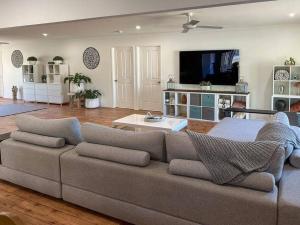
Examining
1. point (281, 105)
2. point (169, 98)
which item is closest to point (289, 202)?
point (281, 105)

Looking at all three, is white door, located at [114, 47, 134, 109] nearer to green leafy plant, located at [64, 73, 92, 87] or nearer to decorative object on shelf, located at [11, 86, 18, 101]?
green leafy plant, located at [64, 73, 92, 87]

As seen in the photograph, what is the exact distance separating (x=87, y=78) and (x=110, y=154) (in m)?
6.57

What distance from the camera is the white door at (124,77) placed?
817 centimetres

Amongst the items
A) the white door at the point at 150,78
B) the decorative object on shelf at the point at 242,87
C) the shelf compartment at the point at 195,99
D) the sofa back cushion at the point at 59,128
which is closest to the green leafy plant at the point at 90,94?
the white door at the point at 150,78

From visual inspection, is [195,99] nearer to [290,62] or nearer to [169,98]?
[169,98]

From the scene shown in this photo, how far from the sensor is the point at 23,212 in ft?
8.99

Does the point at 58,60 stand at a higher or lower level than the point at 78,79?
higher

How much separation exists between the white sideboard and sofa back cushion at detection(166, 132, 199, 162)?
7576mm

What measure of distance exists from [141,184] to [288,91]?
485 cm

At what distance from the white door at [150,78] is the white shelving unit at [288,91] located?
2.96 m

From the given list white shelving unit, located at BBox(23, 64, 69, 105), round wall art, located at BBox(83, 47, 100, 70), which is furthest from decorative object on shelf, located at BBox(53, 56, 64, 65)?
round wall art, located at BBox(83, 47, 100, 70)

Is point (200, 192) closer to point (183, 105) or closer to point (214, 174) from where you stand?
point (214, 174)

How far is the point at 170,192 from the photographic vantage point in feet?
7.38

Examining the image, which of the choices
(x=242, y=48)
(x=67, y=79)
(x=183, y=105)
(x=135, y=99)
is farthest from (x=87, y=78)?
(x=242, y=48)
